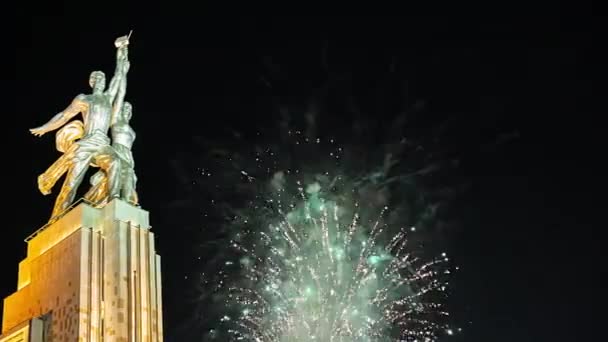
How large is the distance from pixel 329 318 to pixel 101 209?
307 inches

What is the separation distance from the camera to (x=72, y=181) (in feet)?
78.1

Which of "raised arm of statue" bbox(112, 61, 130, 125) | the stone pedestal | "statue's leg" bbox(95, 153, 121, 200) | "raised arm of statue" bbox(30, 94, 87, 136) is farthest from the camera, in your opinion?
→ "raised arm of statue" bbox(112, 61, 130, 125)

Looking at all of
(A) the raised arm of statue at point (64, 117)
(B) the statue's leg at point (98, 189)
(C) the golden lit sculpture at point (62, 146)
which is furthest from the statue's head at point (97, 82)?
(B) the statue's leg at point (98, 189)

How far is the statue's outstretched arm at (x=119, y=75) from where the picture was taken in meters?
25.2

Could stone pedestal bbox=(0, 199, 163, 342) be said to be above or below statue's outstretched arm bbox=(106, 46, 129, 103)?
below

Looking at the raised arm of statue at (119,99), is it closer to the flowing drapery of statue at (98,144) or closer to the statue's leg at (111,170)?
the flowing drapery of statue at (98,144)

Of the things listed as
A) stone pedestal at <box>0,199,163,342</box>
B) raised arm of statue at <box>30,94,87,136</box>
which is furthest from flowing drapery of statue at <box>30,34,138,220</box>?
stone pedestal at <box>0,199,163,342</box>

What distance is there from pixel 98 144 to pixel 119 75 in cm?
260

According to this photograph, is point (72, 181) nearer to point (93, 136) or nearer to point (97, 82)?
point (93, 136)

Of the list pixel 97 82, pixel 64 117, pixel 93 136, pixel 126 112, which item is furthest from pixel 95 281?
pixel 97 82

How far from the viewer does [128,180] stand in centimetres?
2389

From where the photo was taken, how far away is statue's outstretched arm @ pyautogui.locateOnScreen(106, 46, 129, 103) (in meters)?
25.2

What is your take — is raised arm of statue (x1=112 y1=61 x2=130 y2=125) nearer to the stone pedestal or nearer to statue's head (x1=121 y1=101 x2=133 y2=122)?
statue's head (x1=121 y1=101 x2=133 y2=122)

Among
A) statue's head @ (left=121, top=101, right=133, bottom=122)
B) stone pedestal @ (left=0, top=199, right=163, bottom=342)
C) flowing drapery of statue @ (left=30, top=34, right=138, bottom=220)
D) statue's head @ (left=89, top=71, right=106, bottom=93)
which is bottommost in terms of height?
stone pedestal @ (left=0, top=199, right=163, bottom=342)
